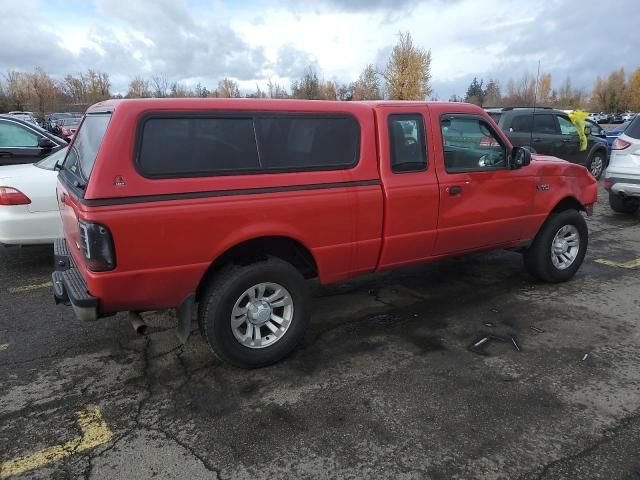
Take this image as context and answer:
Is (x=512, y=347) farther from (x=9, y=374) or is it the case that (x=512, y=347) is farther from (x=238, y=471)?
(x=9, y=374)

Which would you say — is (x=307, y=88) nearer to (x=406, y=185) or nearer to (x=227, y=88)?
(x=227, y=88)

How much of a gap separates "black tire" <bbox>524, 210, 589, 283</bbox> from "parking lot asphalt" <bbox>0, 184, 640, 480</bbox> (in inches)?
13.5

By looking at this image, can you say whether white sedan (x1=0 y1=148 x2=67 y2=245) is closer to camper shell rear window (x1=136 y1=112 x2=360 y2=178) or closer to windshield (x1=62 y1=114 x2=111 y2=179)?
windshield (x1=62 y1=114 x2=111 y2=179)

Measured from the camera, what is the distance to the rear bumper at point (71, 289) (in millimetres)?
3086

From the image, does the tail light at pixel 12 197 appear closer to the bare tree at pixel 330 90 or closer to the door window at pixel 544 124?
the door window at pixel 544 124

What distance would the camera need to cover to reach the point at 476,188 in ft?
14.8

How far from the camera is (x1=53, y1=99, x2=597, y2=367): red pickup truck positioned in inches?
119

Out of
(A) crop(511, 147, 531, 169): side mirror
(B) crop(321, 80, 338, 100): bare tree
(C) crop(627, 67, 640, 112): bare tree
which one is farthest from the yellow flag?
(C) crop(627, 67, 640, 112): bare tree

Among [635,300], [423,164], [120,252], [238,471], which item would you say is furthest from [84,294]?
[635,300]

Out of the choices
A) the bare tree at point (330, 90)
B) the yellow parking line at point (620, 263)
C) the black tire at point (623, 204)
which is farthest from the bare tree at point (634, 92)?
the yellow parking line at point (620, 263)

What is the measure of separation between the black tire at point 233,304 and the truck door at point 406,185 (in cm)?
88

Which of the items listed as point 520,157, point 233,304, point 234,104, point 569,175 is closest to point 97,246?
point 233,304

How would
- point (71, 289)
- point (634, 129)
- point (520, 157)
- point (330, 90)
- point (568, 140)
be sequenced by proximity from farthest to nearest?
point (330, 90) → point (568, 140) → point (634, 129) → point (520, 157) → point (71, 289)

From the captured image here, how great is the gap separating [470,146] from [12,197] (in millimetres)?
4742
